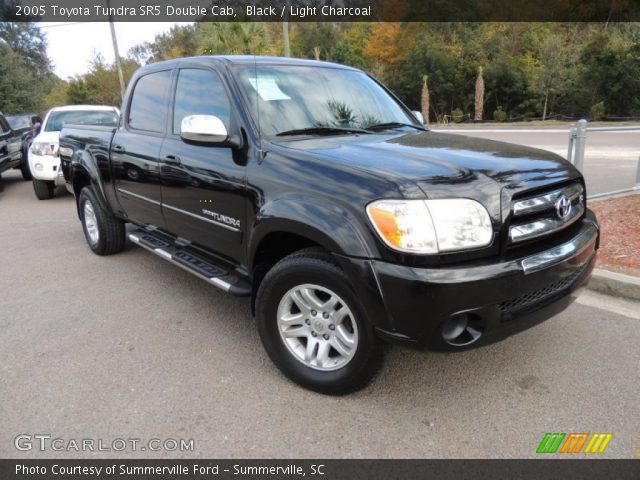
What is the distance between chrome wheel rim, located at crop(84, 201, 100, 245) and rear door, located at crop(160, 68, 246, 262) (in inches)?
74.1

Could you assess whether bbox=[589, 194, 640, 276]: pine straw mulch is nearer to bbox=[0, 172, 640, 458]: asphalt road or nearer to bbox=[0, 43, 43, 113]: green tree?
bbox=[0, 172, 640, 458]: asphalt road

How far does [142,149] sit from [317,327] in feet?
7.69

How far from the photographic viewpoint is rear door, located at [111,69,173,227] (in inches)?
153

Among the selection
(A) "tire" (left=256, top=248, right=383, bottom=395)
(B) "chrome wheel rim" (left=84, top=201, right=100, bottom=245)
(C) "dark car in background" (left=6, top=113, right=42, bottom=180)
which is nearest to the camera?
(A) "tire" (left=256, top=248, right=383, bottom=395)

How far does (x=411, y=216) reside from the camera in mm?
2180

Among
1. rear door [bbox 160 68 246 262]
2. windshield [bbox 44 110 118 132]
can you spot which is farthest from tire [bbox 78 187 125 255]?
windshield [bbox 44 110 118 132]

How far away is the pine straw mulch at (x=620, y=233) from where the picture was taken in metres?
4.18

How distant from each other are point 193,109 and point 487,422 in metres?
2.82

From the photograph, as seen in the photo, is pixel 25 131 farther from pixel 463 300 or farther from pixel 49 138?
pixel 463 300

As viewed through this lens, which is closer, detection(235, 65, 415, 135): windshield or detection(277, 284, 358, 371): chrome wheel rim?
detection(277, 284, 358, 371): chrome wheel rim

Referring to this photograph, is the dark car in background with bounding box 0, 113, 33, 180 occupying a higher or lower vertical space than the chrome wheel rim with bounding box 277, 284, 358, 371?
higher

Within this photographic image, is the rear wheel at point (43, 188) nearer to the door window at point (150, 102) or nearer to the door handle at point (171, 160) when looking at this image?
the door window at point (150, 102)
